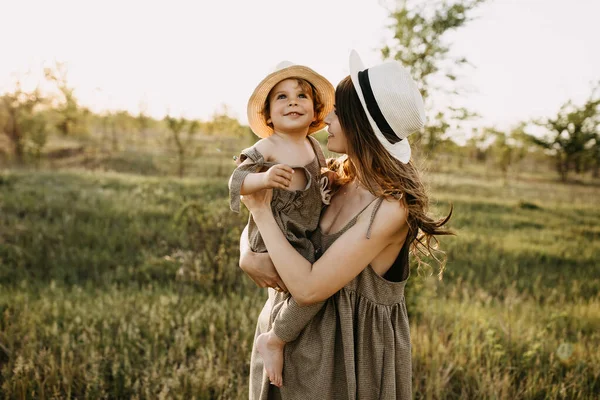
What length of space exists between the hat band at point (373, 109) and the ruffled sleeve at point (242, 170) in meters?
0.54

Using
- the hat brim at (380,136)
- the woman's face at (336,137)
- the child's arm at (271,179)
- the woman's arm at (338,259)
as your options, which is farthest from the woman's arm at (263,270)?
the hat brim at (380,136)

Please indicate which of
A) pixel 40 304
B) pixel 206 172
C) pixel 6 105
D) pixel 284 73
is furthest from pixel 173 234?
pixel 6 105

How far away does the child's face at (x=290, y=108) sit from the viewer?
225 cm

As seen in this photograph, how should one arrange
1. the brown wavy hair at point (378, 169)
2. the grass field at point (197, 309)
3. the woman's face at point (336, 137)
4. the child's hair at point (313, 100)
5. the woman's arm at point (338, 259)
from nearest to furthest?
the woman's arm at point (338, 259) → the brown wavy hair at point (378, 169) → the woman's face at point (336, 137) → the child's hair at point (313, 100) → the grass field at point (197, 309)

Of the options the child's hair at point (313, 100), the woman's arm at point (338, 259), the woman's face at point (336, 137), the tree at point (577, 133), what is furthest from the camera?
the tree at point (577, 133)

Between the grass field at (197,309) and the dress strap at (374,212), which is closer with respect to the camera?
the dress strap at (374,212)

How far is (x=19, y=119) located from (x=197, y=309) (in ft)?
75.4

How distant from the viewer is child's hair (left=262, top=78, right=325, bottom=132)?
2.33 metres

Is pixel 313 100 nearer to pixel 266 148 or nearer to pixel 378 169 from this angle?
pixel 266 148

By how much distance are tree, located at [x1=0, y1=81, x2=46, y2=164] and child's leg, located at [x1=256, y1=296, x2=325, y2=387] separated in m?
24.6

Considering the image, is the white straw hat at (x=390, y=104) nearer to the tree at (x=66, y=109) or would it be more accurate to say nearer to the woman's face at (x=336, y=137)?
the woman's face at (x=336, y=137)

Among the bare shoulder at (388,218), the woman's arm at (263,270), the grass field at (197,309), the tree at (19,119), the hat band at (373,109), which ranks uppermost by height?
the tree at (19,119)

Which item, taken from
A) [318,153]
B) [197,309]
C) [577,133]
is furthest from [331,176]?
[577,133]

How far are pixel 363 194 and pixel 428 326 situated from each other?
3.22 m
